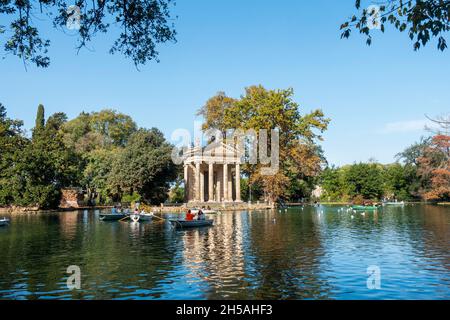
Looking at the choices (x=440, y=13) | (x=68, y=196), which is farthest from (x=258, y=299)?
(x=68, y=196)

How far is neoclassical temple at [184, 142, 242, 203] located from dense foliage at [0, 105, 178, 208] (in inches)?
153

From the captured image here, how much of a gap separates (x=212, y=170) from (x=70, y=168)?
24.8 meters

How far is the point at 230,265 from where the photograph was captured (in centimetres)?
1869

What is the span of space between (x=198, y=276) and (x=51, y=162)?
205 ft

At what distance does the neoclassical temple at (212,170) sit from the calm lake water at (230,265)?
4933 centimetres

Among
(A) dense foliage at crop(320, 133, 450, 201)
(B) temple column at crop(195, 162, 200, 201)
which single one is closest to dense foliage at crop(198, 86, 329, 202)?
(B) temple column at crop(195, 162, 200, 201)

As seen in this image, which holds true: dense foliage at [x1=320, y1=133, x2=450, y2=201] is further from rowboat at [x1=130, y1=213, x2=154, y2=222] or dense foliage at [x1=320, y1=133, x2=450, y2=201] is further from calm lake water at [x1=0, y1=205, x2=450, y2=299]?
calm lake water at [x1=0, y1=205, x2=450, y2=299]

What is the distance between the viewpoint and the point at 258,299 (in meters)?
13.0

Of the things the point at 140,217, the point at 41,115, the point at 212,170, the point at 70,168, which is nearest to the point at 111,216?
the point at 140,217

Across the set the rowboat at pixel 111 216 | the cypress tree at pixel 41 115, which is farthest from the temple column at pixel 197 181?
the cypress tree at pixel 41 115

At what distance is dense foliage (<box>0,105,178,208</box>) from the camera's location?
70.5 meters

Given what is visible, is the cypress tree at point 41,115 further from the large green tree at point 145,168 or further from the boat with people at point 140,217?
the boat with people at point 140,217

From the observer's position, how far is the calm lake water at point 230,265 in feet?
46.1

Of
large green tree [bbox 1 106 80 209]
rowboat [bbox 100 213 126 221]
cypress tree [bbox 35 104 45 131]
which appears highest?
cypress tree [bbox 35 104 45 131]
